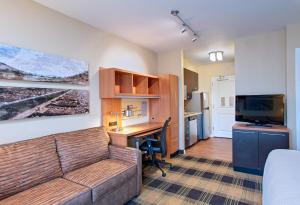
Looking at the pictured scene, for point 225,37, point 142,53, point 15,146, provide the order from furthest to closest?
1. point 142,53
2. point 225,37
3. point 15,146

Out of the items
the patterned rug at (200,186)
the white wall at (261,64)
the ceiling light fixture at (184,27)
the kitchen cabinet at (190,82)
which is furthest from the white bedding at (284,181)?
the kitchen cabinet at (190,82)

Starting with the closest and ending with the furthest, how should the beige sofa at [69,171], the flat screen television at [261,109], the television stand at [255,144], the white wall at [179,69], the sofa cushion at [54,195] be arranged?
the sofa cushion at [54,195] → the beige sofa at [69,171] → the television stand at [255,144] → the flat screen television at [261,109] → the white wall at [179,69]

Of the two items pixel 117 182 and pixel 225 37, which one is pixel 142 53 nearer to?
pixel 225 37

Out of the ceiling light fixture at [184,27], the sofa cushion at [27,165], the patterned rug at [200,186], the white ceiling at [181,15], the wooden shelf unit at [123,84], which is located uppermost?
the white ceiling at [181,15]

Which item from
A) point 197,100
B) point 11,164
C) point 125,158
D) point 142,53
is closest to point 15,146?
point 11,164

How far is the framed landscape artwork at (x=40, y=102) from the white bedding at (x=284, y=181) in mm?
2494

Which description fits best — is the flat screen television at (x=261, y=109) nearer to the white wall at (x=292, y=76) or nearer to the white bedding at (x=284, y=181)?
the white wall at (x=292, y=76)

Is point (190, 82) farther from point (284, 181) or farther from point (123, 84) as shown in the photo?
point (284, 181)

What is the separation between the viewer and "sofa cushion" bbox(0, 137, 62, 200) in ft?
5.76

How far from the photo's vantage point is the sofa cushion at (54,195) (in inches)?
63.6

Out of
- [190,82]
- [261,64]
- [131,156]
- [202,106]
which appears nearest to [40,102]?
[131,156]

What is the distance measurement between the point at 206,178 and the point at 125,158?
57.5 inches

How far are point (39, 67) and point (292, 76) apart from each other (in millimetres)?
3855

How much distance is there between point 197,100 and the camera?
19.1ft
